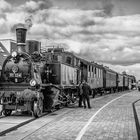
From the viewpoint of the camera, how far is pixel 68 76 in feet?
55.7

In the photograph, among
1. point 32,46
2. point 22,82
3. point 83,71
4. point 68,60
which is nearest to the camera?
point 22,82

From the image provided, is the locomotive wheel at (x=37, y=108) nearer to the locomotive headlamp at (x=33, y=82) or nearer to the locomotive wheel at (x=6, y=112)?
the locomotive headlamp at (x=33, y=82)

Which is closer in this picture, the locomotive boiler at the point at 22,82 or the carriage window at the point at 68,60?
the locomotive boiler at the point at 22,82

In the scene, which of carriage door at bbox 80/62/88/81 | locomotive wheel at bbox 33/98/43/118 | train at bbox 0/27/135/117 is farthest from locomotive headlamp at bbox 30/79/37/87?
carriage door at bbox 80/62/88/81

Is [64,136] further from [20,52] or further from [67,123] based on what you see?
[20,52]

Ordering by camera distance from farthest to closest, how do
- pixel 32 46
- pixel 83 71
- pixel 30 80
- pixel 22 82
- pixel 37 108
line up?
pixel 83 71
pixel 32 46
pixel 22 82
pixel 30 80
pixel 37 108

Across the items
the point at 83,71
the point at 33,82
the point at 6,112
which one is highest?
the point at 83,71

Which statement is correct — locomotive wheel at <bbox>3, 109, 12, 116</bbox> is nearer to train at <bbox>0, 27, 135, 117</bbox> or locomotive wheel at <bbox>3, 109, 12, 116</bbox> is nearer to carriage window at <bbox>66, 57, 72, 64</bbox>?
train at <bbox>0, 27, 135, 117</bbox>

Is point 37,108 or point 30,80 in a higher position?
point 30,80

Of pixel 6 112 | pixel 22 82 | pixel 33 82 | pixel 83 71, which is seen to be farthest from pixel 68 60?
pixel 6 112

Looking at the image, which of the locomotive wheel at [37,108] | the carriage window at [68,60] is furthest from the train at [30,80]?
the carriage window at [68,60]

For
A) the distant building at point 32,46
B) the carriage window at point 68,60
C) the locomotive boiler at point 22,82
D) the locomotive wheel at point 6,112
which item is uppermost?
the distant building at point 32,46

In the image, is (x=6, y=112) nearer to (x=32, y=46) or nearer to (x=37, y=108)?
(x=37, y=108)

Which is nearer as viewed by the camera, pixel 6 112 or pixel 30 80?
pixel 30 80
